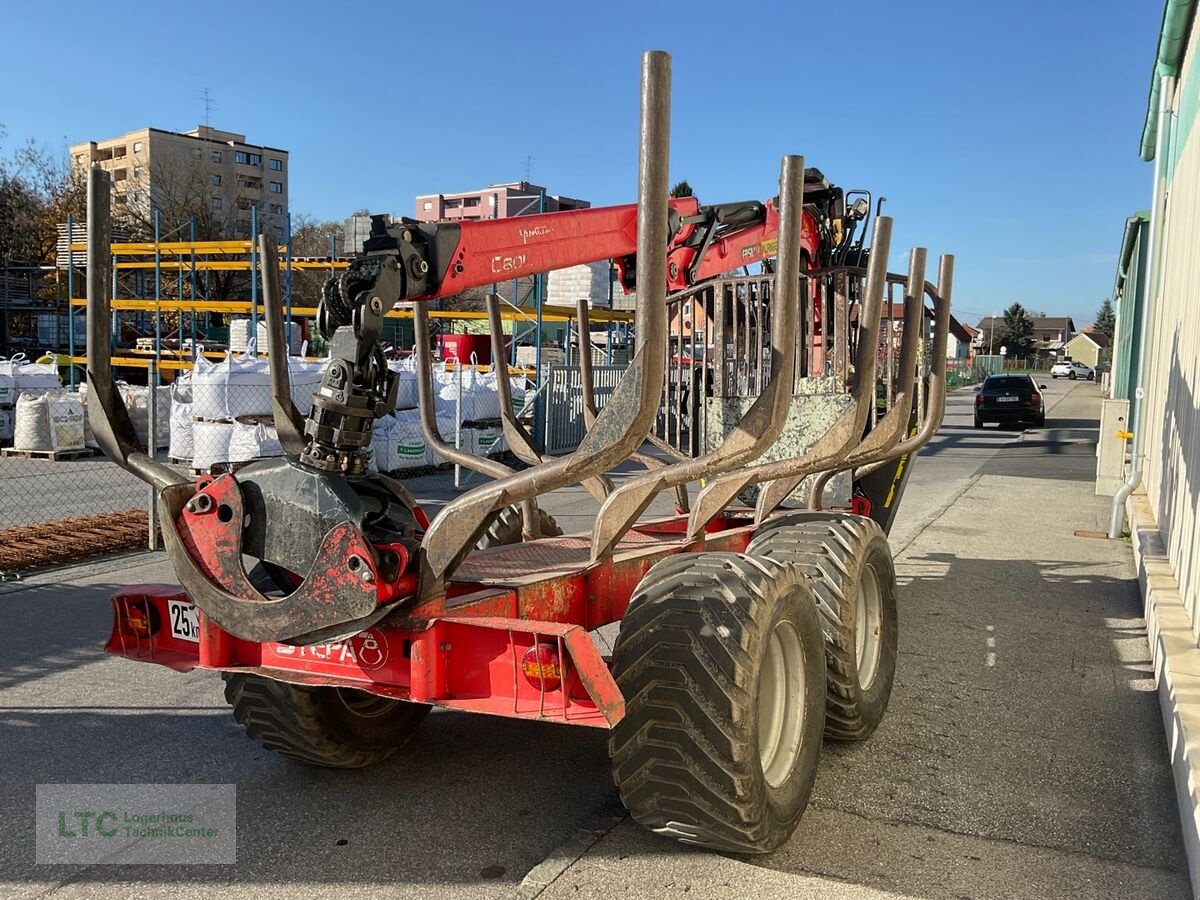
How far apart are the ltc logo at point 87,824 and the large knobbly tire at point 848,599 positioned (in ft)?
9.10

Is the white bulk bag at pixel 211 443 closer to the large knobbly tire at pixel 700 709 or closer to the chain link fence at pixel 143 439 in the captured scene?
the chain link fence at pixel 143 439

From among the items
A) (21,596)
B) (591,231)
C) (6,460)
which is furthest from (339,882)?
(6,460)

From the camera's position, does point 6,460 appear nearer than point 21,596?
No

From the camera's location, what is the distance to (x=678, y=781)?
11.0ft

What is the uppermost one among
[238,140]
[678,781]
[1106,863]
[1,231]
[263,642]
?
[238,140]

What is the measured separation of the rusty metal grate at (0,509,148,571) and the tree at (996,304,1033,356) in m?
124

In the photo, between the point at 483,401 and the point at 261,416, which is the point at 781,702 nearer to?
the point at 261,416

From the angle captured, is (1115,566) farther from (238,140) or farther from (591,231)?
(238,140)

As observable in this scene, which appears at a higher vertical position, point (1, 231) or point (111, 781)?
point (1, 231)

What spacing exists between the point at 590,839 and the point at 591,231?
7.87 feet

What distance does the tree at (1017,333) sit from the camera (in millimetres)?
121625

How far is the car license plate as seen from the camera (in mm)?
3789

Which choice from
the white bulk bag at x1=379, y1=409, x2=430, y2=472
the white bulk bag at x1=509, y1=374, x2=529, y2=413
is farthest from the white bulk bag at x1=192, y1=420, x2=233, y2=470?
the white bulk bag at x1=509, y1=374, x2=529, y2=413

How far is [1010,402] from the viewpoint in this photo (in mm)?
28938
